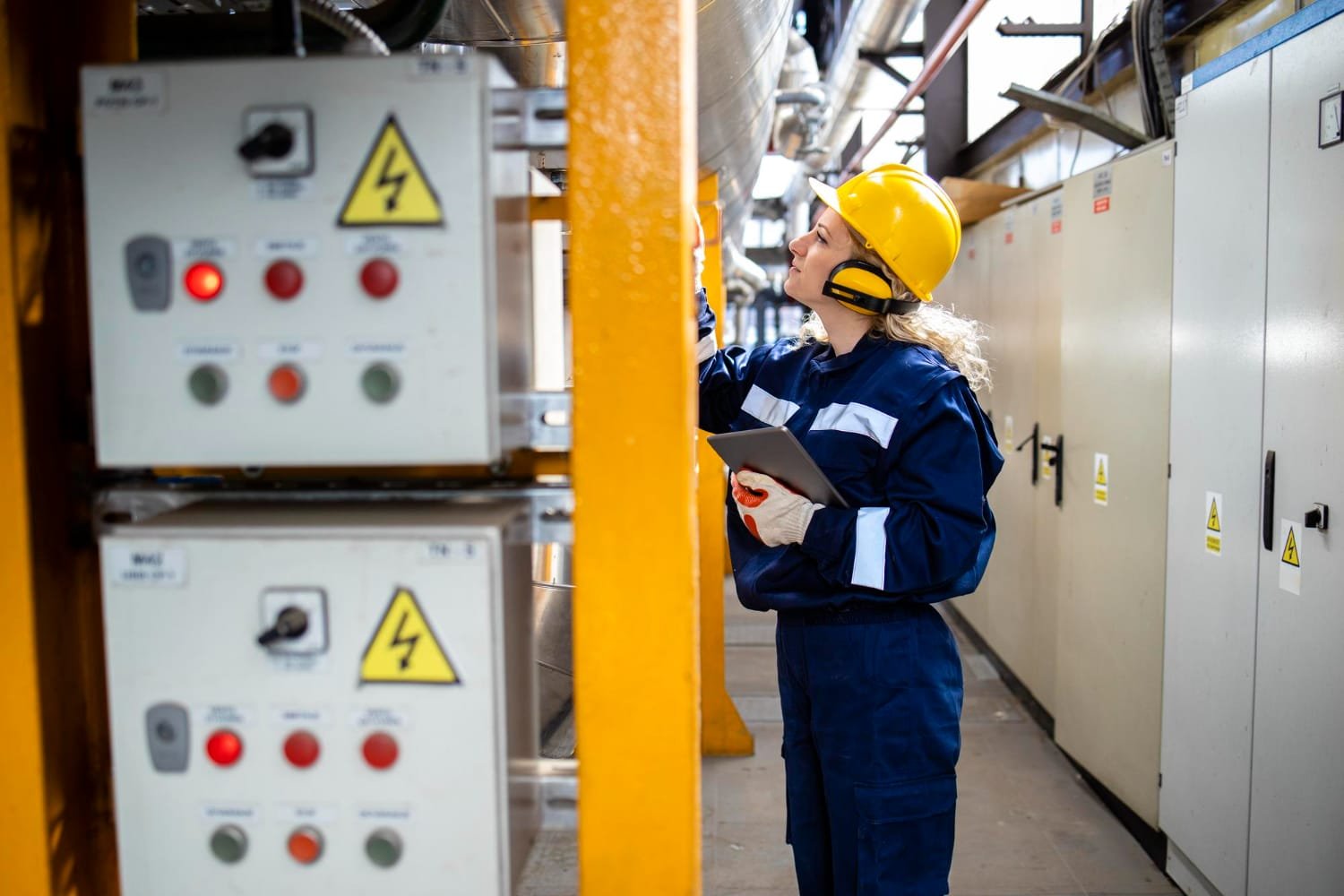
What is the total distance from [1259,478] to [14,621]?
2222 mm

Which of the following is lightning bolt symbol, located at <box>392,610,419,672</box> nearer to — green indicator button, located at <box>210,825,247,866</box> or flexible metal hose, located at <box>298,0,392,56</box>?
green indicator button, located at <box>210,825,247,866</box>

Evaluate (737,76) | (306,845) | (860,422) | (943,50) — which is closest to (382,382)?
(306,845)

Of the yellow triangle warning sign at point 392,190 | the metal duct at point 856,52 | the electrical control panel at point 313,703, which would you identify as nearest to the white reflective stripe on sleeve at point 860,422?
the electrical control panel at point 313,703

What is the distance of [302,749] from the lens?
0.93m

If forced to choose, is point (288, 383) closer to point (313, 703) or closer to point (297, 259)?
point (297, 259)

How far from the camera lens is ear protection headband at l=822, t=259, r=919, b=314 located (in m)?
1.88

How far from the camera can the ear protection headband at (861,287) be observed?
188 centimetres

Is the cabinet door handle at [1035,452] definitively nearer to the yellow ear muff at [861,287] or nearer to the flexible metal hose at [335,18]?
the yellow ear muff at [861,287]

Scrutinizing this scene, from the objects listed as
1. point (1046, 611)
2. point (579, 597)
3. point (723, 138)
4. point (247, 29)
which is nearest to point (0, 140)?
point (247, 29)

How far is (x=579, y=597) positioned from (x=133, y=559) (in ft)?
1.41

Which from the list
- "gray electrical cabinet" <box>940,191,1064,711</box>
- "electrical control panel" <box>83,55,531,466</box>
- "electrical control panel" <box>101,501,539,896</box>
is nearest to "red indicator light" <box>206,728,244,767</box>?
"electrical control panel" <box>101,501,539,896</box>

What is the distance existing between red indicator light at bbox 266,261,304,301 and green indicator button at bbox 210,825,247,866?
52 centimetres

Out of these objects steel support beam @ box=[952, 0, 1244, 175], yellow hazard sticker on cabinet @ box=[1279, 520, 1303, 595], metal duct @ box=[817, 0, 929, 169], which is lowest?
yellow hazard sticker on cabinet @ box=[1279, 520, 1303, 595]

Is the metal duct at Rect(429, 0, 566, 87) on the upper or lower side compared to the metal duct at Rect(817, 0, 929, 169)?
lower
